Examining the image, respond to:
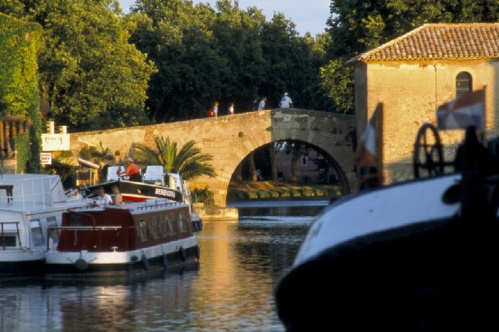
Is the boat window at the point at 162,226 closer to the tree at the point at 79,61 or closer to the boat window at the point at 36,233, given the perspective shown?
the boat window at the point at 36,233

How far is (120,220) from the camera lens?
21641mm

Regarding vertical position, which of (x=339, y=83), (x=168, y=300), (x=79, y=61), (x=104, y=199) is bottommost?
(x=168, y=300)

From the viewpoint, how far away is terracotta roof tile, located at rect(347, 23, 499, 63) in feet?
134

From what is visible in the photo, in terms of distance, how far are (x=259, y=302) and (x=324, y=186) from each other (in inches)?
2001

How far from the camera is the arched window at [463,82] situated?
41.4 meters

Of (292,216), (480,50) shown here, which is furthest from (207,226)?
(480,50)

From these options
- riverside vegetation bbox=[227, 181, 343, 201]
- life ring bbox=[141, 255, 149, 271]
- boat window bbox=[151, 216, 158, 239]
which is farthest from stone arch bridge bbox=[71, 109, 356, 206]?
life ring bbox=[141, 255, 149, 271]

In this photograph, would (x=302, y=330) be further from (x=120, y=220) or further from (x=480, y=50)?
(x=480, y=50)

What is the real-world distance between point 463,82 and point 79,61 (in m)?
14.6

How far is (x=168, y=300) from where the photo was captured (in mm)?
18625

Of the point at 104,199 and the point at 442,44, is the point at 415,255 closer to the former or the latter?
the point at 104,199

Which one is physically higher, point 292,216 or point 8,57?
point 8,57

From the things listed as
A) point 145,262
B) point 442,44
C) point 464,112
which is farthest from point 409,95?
point 464,112

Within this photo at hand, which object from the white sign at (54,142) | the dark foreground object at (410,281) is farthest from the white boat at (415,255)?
the white sign at (54,142)
